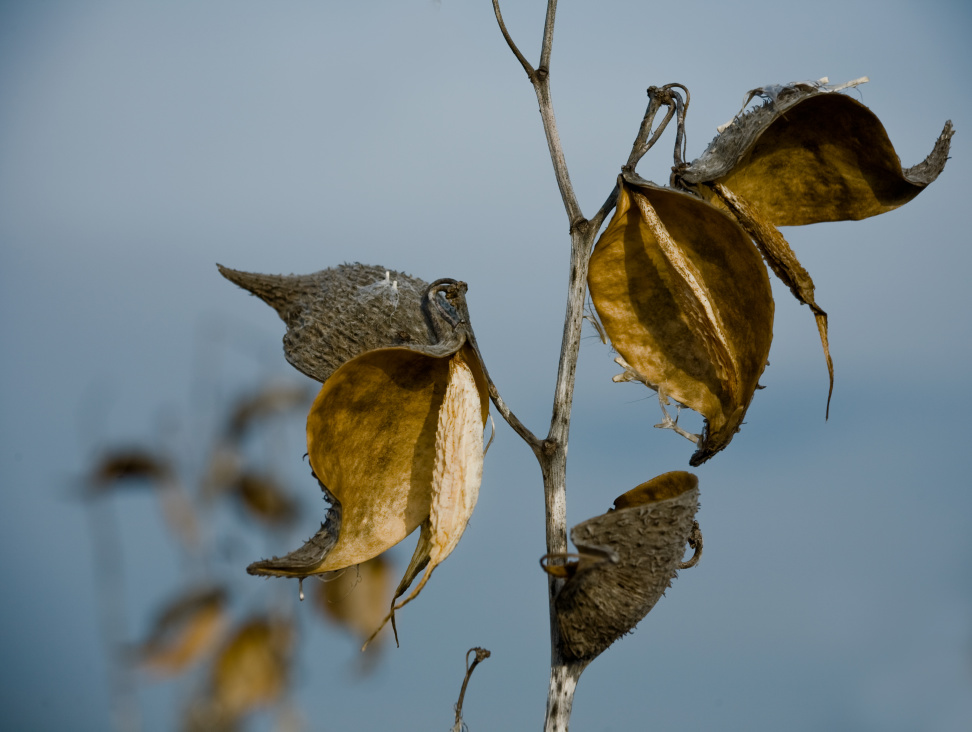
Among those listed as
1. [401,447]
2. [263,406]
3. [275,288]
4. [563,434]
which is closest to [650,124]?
[563,434]

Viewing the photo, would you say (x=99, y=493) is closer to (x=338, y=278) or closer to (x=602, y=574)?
(x=338, y=278)

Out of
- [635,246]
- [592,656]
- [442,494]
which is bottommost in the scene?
[592,656]

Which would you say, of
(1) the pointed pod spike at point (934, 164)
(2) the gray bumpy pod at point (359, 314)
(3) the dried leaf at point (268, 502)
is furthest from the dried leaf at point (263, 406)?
(1) the pointed pod spike at point (934, 164)

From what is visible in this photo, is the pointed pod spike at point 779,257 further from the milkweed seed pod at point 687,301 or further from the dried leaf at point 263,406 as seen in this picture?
the dried leaf at point 263,406

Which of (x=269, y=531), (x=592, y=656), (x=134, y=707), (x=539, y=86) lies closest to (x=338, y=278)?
(x=539, y=86)

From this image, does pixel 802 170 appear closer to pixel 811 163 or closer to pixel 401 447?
pixel 811 163

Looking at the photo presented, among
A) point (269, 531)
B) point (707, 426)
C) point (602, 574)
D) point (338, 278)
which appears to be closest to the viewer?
point (602, 574)
